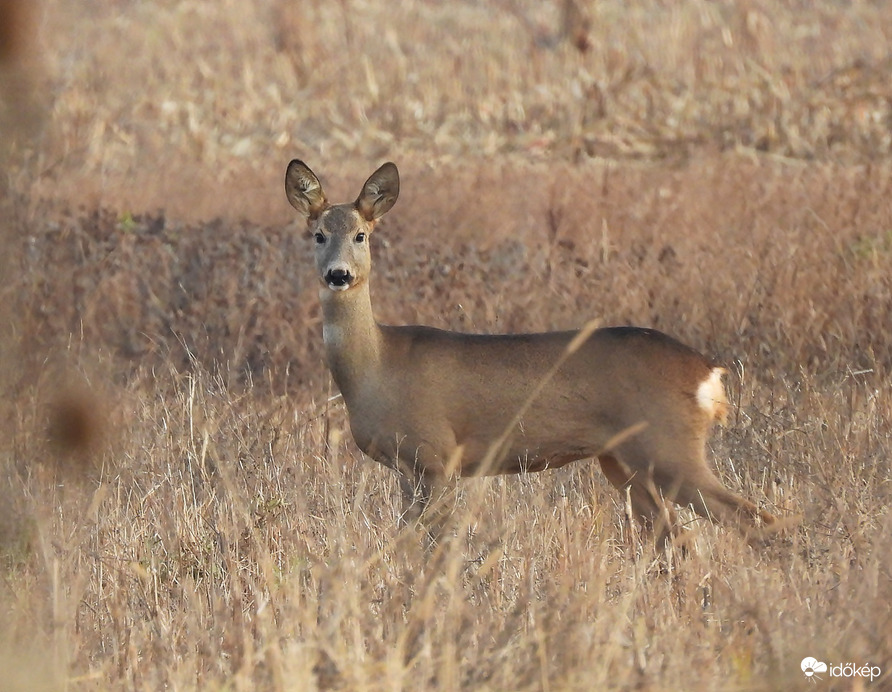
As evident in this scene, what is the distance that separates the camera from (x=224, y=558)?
16.9 ft

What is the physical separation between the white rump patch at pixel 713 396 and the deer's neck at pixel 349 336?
3.92 feet

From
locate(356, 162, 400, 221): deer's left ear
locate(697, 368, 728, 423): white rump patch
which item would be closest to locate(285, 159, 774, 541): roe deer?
locate(697, 368, 728, 423): white rump patch

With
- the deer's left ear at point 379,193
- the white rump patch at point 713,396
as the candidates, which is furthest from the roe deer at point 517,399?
the deer's left ear at point 379,193

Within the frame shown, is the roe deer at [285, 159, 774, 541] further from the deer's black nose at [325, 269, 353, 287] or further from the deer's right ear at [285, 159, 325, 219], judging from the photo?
the deer's right ear at [285, 159, 325, 219]

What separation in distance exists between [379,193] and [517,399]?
1021mm

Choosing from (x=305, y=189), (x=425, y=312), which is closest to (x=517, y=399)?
(x=305, y=189)

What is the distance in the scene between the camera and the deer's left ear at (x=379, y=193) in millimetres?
6180

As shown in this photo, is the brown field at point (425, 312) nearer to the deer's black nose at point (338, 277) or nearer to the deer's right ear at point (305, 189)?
the deer's black nose at point (338, 277)

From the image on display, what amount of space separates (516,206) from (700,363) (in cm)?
556

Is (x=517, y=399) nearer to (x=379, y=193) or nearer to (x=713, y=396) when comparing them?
(x=713, y=396)

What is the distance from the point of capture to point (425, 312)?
9359 mm

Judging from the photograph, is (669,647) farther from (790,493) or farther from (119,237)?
(119,237)

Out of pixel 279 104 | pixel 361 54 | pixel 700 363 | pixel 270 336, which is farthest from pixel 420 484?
pixel 361 54

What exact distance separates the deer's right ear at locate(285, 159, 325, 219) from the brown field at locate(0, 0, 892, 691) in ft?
3.14
